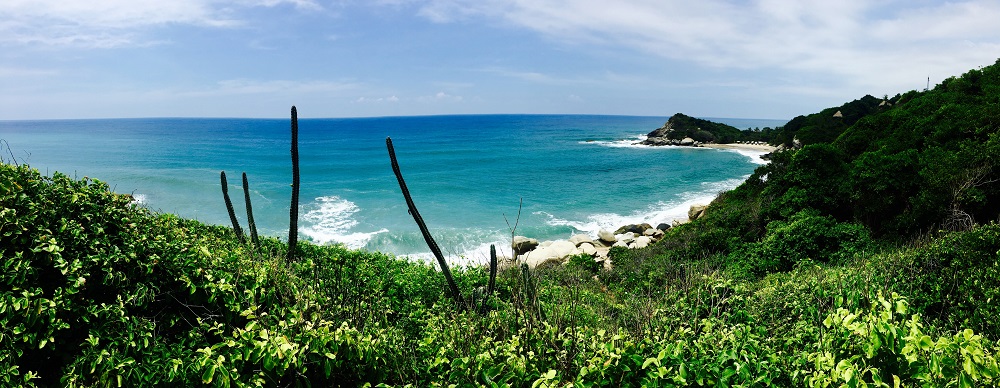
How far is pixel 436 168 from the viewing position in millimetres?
56438

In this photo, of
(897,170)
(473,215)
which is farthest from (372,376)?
(473,215)

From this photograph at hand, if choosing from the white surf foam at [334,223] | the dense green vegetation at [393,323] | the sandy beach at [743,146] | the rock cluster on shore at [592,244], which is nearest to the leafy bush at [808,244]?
the dense green vegetation at [393,323]

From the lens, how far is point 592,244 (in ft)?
85.0

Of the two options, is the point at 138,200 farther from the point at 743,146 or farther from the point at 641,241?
the point at 743,146

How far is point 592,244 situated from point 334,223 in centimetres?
1635

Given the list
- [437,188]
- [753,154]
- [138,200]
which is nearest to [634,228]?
[437,188]

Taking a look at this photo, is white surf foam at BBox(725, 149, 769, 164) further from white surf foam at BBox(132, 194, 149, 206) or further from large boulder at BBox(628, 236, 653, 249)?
white surf foam at BBox(132, 194, 149, 206)

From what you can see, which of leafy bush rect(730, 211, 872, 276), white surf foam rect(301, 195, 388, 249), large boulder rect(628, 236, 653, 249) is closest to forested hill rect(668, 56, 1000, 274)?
leafy bush rect(730, 211, 872, 276)

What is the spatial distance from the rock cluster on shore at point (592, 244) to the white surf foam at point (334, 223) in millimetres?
9169

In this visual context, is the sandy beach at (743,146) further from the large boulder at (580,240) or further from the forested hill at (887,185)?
the large boulder at (580,240)

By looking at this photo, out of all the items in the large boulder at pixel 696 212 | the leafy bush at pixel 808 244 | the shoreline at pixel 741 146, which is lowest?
the large boulder at pixel 696 212

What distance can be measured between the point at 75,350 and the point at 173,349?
3.40 feet

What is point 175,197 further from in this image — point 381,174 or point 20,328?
point 20,328

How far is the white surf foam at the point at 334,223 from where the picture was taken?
2775cm
